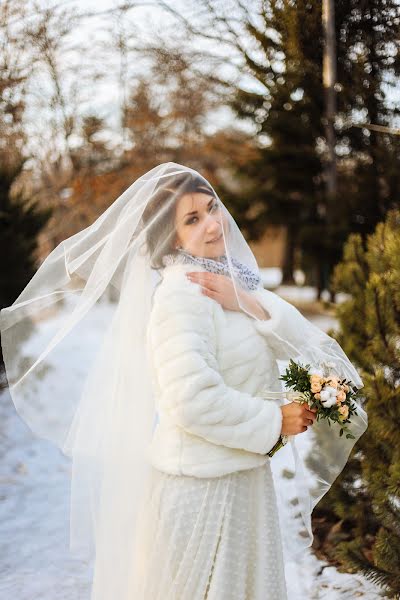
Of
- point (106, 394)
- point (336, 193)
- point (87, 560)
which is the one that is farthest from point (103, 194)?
point (106, 394)


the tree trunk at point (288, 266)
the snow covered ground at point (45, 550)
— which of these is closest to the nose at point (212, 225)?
the snow covered ground at point (45, 550)

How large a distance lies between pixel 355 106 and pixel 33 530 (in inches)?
135

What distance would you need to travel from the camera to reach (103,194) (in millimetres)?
14930

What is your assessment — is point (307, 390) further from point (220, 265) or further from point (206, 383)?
point (220, 265)

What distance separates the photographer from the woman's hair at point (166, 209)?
2.11 metres

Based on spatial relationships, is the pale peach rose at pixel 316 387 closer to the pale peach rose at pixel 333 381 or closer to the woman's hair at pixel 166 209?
the pale peach rose at pixel 333 381

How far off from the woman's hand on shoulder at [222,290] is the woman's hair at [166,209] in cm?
15

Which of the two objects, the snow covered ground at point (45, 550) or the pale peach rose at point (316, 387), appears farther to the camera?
the snow covered ground at point (45, 550)

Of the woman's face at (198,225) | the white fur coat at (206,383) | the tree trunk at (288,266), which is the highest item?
the woman's face at (198,225)

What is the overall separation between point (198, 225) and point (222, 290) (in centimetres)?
23

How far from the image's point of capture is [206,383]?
1.87 meters

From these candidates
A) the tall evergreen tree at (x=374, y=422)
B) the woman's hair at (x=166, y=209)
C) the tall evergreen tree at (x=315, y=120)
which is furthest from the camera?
the tall evergreen tree at (x=315, y=120)

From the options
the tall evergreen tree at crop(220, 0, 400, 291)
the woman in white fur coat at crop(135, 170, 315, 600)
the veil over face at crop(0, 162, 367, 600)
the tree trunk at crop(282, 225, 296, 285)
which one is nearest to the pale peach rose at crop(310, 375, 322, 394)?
the woman in white fur coat at crop(135, 170, 315, 600)

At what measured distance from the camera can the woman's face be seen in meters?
2.10
